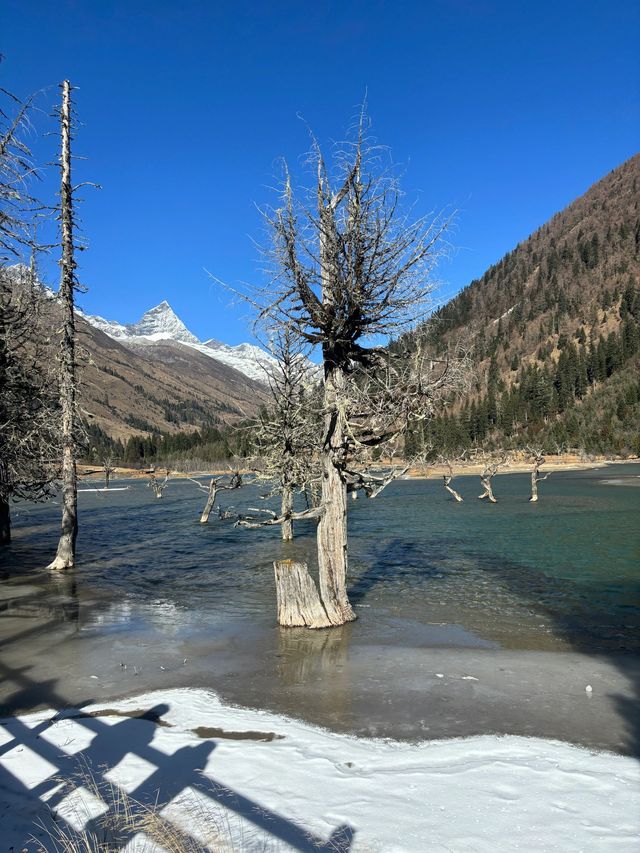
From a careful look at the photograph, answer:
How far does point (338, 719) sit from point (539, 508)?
4140 centimetres

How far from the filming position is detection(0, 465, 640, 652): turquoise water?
1345 cm

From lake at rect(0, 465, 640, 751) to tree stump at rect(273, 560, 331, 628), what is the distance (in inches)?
12.4

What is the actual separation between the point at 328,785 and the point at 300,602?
22.2 ft

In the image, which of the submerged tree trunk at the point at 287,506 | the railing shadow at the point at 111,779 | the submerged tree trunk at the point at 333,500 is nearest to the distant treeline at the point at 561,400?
the submerged tree trunk at the point at 287,506

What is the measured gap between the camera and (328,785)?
555 centimetres

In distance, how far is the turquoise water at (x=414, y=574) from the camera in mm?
13453

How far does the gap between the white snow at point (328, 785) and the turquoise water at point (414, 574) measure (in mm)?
5631

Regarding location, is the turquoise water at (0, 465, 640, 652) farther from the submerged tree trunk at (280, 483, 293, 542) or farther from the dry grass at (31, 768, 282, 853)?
the dry grass at (31, 768, 282, 853)

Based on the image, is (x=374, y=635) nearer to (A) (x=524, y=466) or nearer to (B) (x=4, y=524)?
(B) (x=4, y=524)

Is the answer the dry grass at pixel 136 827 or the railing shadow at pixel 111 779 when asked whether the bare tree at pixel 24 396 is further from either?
the dry grass at pixel 136 827

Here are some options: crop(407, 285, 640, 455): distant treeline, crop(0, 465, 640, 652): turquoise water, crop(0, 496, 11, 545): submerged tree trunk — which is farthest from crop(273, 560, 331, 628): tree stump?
crop(407, 285, 640, 455): distant treeline

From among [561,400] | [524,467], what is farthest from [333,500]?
[561,400]

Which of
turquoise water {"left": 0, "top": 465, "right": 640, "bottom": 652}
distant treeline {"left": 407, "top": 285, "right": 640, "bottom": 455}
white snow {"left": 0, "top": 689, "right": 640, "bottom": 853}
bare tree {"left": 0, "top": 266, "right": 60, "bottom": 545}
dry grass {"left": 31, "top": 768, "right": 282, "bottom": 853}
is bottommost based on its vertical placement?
turquoise water {"left": 0, "top": 465, "right": 640, "bottom": 652}

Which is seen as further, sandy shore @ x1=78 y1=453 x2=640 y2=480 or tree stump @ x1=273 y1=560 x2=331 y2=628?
sandy shore @ x1=78 y1=453 x2=640 y2=480
